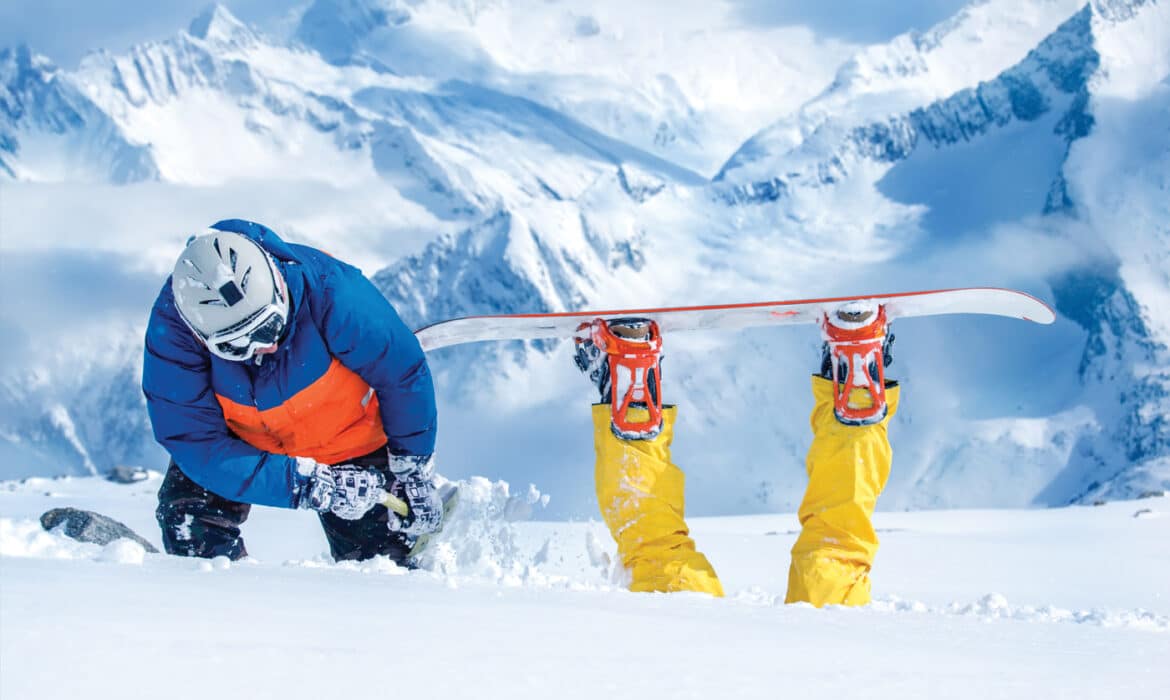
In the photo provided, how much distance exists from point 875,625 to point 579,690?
159 centimetres

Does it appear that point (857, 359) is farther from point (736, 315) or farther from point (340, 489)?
point (340, 489)

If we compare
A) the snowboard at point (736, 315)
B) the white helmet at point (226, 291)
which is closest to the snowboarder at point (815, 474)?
the snowboard at point (736, 315)

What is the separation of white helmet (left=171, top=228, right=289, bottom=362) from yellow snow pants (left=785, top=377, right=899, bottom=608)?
2.87m

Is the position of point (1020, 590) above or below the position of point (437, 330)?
below

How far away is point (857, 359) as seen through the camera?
5902mm

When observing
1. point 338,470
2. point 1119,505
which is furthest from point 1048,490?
point 338,470

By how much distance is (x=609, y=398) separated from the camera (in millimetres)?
6160

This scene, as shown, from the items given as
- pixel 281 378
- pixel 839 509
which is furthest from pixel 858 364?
pixel 281 378

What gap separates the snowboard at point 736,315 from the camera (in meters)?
6.57

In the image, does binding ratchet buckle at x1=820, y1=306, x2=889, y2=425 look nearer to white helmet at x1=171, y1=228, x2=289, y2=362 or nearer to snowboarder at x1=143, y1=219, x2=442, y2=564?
snowboarder at x1=143, y1=219, x2=442, y2=564

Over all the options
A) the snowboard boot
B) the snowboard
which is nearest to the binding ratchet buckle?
the snowboard boot

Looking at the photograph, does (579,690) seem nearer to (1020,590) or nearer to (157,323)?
(157,323)

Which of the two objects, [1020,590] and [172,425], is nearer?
[172,425]

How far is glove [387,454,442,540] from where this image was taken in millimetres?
5398
